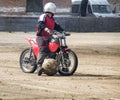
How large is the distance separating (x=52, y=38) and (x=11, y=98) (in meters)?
4.79

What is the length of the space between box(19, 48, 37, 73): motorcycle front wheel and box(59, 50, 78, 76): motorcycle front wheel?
95 centimetres

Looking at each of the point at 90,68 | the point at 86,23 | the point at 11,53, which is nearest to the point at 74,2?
the point at 86,23

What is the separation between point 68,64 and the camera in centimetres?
1603

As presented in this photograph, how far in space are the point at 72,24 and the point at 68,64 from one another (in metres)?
27.4

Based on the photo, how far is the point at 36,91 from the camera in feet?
41.8

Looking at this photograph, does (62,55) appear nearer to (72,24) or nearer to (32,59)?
(32,59)

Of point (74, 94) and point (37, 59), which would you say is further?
point (37, 59)

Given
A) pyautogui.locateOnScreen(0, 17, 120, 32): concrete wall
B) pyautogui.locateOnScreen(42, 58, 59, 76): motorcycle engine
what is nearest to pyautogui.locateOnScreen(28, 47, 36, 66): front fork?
pyautogui.locateOnScreen(42, 58, 59, 76): motorcycle engine

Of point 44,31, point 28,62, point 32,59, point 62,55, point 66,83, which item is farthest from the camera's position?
point 28,62

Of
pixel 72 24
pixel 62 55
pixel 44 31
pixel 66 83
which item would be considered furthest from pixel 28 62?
pixel 72 24

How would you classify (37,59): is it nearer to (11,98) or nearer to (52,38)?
(52,38)

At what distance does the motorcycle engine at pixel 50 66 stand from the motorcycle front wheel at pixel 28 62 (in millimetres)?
735

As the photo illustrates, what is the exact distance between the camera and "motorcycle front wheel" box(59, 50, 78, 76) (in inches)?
630

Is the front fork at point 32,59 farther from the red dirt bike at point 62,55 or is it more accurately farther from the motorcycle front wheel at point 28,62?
the red dirt bike at point 62,55
